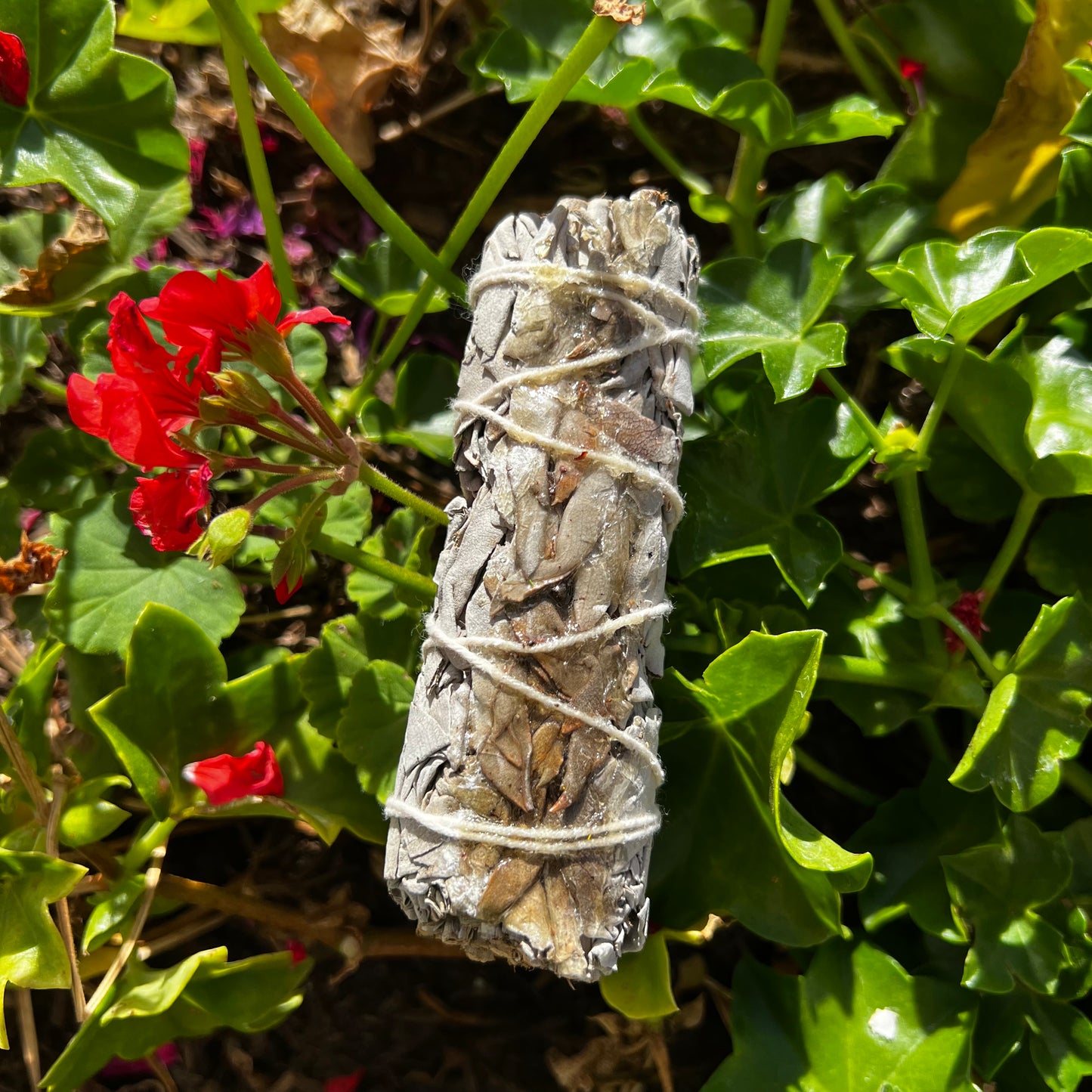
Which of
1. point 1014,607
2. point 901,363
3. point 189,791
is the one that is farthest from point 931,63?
point 189,791

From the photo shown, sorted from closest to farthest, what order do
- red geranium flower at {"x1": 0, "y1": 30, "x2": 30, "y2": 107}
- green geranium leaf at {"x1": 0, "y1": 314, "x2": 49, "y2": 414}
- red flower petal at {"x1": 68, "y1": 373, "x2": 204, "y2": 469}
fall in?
1. red flower petal at {"x1": 68, "y1": 373, "x2": 204, "y2": 469}
2. red geranium flower at {"x1": 0, "y1": 30, "x2": 30, "y2": 107}
3. green geranium leaf at {"x1": 0, "y1": 314, "x2": 49, "y2": 414}

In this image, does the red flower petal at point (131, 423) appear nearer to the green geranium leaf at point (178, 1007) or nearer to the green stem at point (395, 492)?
the green stem at point (395, 492)

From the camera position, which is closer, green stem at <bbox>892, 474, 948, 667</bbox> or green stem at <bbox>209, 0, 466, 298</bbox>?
green stem at <bbox>209, 0, 466, 298</bbox>

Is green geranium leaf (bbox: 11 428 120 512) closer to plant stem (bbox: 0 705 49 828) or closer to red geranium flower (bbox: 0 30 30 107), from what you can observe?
plant stem (bbox: 0 705 49 828)

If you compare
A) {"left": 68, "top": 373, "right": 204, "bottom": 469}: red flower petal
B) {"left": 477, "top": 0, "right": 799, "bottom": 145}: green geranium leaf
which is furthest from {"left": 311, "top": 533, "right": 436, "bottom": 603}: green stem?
{"left": 477, "top": 0, "right": 799, "bottom": 145}: green geranium leaf

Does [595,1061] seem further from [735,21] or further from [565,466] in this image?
[735,21]

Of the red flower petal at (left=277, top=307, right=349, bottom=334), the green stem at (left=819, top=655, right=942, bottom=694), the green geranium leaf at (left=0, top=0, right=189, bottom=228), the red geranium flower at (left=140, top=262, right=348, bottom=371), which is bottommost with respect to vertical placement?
the green stem at (left=819, top=655, right=942, bottom=694)

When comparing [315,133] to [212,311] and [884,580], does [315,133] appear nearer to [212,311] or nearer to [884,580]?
[212,311]
